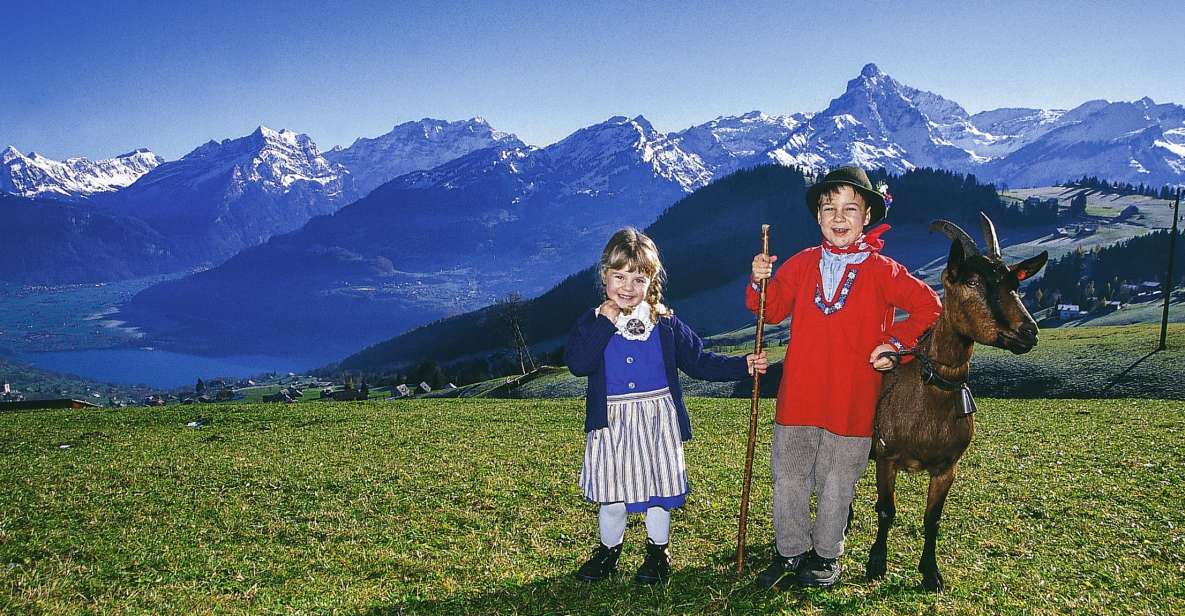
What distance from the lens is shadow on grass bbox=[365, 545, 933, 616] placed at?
6508mm

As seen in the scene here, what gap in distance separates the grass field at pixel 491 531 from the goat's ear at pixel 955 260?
346cm

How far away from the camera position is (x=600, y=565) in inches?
289

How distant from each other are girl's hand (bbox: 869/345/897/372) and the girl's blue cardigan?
125 cm

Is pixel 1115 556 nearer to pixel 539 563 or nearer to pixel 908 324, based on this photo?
pixel 908 324

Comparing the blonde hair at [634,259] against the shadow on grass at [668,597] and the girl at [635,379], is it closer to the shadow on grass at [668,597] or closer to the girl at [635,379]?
the girl at [635,379]

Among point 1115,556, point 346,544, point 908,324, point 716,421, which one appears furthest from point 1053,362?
point 346,544

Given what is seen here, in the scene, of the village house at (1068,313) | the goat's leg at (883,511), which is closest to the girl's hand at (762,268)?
the goat's leg at (883,511)

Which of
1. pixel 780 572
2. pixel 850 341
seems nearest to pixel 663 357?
pixel 850 341

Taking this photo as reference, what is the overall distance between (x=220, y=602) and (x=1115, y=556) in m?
11.0

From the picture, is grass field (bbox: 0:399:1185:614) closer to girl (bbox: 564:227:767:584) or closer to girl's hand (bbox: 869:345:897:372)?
girl (bbox: 564:227:767:584)

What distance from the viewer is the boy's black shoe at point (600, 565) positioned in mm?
7289

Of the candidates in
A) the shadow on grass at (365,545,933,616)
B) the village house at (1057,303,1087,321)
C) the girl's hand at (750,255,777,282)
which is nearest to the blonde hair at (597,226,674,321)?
the girl's hand at (750,255,777,282)

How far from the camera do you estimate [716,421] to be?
22.5 m

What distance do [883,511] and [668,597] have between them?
266 cm
